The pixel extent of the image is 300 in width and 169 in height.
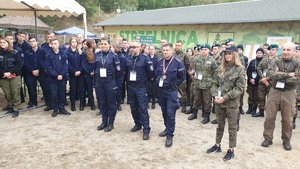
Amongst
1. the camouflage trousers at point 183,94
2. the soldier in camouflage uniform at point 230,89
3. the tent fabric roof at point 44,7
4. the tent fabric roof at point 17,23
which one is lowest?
the camouflage trousers at point 183,94

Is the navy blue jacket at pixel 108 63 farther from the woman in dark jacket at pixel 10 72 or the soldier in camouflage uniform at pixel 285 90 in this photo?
the soldier in camouflage uniform at pixel 285 90

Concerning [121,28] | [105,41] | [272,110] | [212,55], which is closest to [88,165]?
[105,41]

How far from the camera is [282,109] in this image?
4.83 m

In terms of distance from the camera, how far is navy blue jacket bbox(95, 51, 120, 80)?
545 centimetres

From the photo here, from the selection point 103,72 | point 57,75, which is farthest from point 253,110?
point 57,75

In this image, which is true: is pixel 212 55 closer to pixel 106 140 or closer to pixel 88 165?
pixel 106 140

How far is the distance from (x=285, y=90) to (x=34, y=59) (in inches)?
225

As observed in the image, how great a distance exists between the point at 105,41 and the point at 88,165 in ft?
7.88

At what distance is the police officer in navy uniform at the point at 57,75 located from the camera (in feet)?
20.9

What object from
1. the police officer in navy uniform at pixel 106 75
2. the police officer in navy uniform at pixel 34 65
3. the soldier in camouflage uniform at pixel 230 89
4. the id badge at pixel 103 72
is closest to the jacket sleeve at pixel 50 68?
the police officer in navy uniform at pixel 34 65

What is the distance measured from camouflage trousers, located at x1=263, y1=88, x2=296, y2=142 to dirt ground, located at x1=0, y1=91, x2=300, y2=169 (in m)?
0.31

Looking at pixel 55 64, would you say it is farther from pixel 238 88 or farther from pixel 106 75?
pixel 238 88

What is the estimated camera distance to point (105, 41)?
5395mm

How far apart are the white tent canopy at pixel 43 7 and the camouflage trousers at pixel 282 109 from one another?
5891 mm
